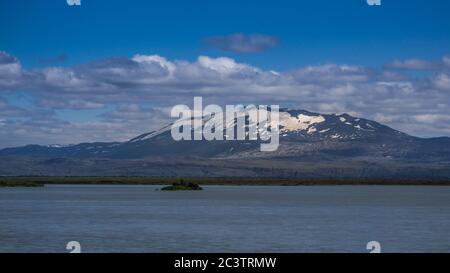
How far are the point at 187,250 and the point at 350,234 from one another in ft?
60.2

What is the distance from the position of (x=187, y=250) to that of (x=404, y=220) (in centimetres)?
3788

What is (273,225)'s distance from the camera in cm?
7650
